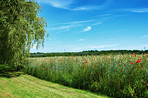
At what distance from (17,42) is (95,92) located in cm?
742

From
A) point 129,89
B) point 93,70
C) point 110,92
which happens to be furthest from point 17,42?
point 129,89

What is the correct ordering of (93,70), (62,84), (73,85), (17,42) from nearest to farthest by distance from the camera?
(93,70) < (73,85) < (62,84) < (17,42)

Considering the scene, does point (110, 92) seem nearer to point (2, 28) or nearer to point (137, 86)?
point (137, 86)

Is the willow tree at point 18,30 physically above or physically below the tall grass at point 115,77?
above

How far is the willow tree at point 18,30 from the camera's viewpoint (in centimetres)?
1060

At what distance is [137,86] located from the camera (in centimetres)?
604

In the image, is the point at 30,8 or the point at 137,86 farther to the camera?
the point at 30,8

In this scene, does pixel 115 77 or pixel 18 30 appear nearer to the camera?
pixel 115 77

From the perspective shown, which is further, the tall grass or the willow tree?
the willow tree

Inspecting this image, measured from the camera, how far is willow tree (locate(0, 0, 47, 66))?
1060cm

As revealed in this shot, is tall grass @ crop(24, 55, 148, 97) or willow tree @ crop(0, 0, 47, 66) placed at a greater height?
willow tree @ crop(0, 0, 47, 66)

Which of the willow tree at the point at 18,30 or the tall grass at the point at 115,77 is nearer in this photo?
the tall grass at the point at 115,77

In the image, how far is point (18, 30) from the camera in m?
10.8

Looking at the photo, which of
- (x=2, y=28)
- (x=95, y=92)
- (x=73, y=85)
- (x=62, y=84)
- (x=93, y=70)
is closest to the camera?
(x=95, y=92)
